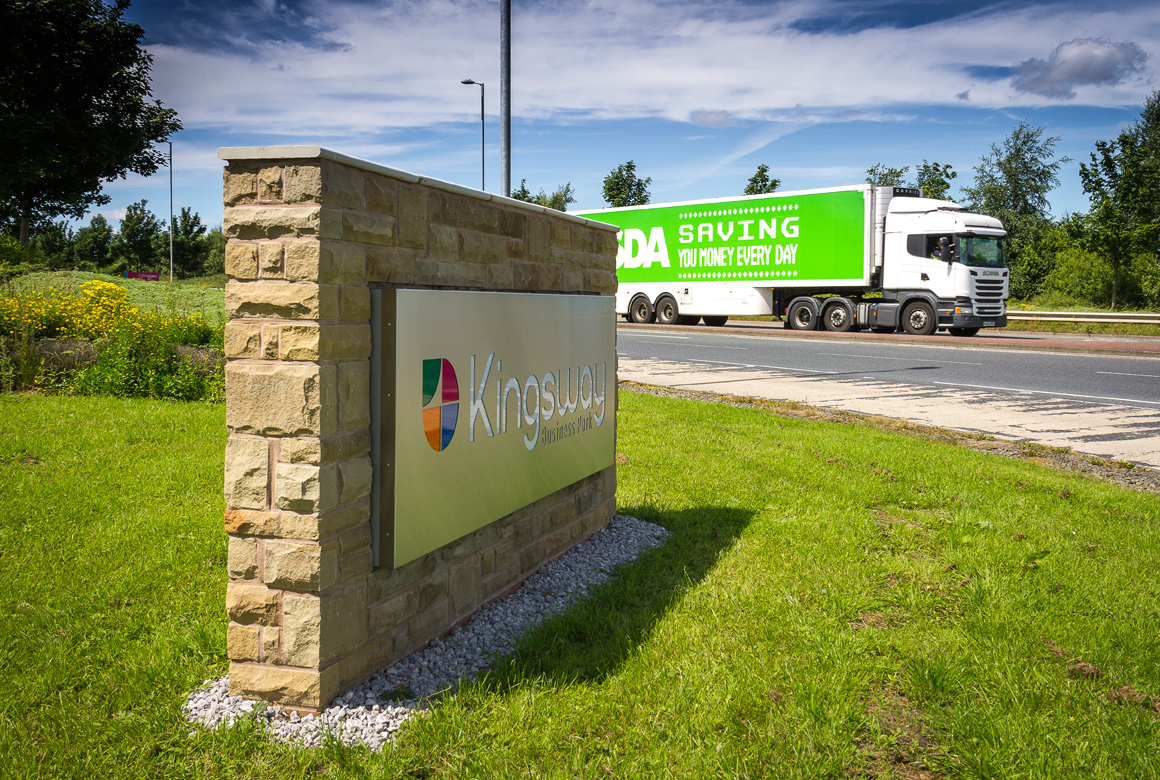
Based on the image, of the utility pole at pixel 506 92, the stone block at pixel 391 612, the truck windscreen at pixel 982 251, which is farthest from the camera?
the truck windscreen at pixel 982 251

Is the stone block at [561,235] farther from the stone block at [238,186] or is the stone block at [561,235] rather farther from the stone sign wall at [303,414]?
the stone block at [238,186]

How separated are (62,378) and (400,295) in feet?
25.3

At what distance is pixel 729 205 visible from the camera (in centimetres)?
2648

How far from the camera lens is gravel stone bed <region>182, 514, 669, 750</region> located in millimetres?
2756

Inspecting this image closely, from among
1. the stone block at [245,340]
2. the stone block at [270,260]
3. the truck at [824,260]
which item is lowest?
→ the stone block at [245,340]

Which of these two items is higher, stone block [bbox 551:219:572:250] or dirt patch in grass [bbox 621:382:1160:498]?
stone block [bbox 551:219:572:250]

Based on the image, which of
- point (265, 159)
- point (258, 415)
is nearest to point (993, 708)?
point (258, 415)

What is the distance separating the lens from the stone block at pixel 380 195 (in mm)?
2943

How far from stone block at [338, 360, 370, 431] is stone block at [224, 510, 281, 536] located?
383mm

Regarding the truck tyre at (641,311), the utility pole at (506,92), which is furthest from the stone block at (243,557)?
the truck tyre at (641,311)

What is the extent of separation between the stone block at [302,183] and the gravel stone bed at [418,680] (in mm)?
1724

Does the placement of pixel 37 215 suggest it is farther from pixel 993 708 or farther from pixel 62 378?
pixel 993 708

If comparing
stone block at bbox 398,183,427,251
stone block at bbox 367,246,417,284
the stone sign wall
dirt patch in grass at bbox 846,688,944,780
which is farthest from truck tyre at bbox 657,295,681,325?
the stone sign wall

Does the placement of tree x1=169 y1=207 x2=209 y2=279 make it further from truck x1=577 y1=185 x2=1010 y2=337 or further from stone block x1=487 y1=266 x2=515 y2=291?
stone block x1=487 y1=266 x2=515 y2=291
